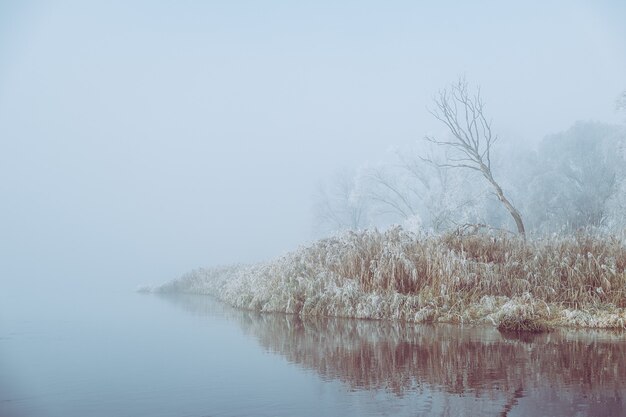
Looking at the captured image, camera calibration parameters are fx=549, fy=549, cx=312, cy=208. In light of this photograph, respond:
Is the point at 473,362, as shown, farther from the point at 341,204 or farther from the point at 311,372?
the point at 341,204

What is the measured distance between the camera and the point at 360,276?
1280 cm

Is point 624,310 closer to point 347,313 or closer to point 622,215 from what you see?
point 347,313

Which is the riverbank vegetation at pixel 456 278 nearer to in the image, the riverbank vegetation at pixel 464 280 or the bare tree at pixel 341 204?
the riverbank vegetation at pixel 464 280

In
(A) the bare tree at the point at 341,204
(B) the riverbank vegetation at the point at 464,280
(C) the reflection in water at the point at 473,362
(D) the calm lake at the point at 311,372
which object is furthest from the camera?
(A) the bare tree at the point at 341,204

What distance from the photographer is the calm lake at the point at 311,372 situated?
14.7 ft

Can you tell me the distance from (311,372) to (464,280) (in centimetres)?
643

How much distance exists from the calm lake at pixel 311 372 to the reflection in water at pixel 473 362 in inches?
0.6

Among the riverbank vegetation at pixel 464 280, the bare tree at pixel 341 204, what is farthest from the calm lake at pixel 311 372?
the bare tree at pixel 341 204

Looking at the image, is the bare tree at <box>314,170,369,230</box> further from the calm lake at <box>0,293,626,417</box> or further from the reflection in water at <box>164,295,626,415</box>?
the calm lake at <box>0,293,626,417</box>

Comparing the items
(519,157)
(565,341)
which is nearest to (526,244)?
(565,341)

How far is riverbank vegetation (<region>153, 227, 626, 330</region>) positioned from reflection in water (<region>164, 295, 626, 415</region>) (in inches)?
39.3

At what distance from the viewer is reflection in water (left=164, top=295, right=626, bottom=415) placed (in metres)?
4.72

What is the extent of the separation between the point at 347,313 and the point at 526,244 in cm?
444

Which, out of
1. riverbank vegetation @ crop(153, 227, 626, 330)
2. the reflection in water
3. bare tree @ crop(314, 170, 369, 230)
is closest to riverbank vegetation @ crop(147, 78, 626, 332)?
riverbank vegetation @ crop(153, 227, 626, 330)
